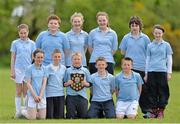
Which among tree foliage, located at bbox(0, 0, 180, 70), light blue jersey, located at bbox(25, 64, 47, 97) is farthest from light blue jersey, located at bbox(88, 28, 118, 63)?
tree foliage, located at bbox(0, 0, 180, 70)

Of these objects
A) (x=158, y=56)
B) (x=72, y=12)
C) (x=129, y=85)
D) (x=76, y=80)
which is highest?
(x=72, y=12)

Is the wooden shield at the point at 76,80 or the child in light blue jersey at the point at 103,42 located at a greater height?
the child in light blue jersey at the point at 103,42

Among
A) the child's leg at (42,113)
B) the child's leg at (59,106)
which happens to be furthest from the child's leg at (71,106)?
the child's leg at (42,113)

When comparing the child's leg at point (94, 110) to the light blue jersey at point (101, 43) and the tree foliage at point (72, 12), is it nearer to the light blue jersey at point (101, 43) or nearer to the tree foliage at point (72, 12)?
the light blue jersey at point (101, 43)

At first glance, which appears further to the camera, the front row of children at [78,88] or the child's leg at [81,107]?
the child's leg at [81,107]

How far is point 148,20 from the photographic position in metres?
60.4

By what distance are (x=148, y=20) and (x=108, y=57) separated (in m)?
48.2

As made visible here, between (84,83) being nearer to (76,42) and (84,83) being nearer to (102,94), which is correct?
(102,94)

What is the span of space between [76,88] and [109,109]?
804 mm

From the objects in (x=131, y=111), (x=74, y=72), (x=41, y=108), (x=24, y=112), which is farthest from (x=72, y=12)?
(x=41, y=108)

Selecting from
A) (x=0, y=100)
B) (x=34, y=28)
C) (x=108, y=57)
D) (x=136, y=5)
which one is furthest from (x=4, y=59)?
(x=108, y=57)

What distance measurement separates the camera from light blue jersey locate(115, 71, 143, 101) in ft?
40.3

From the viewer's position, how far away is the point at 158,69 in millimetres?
12469

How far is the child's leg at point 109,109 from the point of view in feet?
40.0
